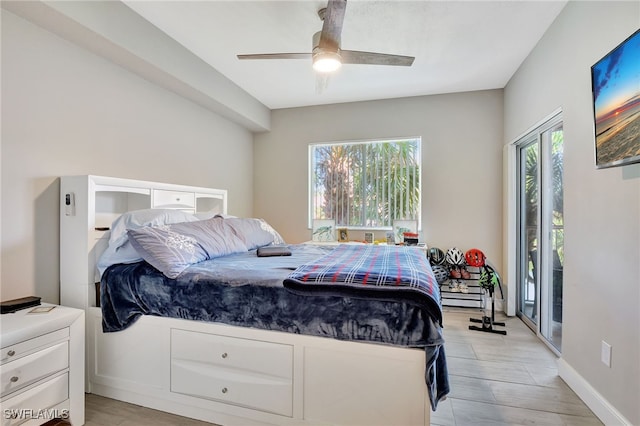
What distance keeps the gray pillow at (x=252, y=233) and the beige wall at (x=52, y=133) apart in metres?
0.91

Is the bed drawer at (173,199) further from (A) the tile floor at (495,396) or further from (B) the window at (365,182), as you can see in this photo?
(B) the window at (365,182)

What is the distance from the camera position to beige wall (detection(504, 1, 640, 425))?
152cm

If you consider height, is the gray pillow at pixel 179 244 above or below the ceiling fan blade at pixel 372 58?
below

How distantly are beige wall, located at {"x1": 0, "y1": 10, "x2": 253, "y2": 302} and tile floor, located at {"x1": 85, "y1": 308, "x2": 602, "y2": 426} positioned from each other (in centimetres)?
101

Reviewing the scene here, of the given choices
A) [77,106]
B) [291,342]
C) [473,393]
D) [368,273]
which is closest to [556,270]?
[473,393]

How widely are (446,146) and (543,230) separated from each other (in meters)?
1.59

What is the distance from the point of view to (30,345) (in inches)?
57.0

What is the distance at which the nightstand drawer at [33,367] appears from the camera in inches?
53.4

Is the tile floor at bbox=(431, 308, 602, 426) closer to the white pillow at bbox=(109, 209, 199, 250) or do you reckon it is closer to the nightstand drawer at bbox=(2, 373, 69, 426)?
the nightstand drawer at bbox=(2, 373, 69, 426)

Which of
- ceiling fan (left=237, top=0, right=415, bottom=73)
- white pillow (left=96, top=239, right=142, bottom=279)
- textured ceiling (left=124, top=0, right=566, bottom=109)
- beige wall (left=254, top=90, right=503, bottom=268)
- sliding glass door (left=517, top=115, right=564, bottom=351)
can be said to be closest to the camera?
ceiling fan (left=237, top=0, right=415, bottom=73)

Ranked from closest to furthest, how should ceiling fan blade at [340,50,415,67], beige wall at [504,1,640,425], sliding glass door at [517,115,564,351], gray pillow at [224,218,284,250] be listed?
beige wall at [504,1,640,425] → ceiling fan blade at [340,50,415,67] → sliding glass door at [517,115,564,351] → gray pillow at [224,218,284,250]

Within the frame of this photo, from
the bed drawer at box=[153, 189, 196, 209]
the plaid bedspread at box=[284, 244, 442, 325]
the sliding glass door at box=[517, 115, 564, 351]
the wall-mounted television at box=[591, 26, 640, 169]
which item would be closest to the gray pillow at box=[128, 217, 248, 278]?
the bed drawer at box=[153, 189, 196, 209]

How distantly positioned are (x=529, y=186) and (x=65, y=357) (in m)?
4.06

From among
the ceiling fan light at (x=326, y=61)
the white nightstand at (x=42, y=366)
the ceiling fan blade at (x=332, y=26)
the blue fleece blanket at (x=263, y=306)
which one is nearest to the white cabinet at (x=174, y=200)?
the blue fleece blanket at (x=263, y=306)
